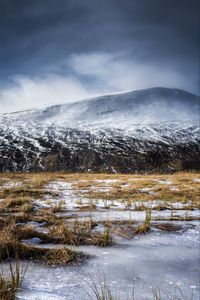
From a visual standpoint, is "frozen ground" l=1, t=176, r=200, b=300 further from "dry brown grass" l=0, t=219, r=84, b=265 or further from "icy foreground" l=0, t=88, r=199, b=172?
"icy foreground" l=0, t=88, r=199, b=172

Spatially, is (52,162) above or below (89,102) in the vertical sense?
below

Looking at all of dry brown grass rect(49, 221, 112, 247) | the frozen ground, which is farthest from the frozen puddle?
dry brown grass rect(49, 221, 112, 247)

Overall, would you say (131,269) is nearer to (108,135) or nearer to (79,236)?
(79,236)

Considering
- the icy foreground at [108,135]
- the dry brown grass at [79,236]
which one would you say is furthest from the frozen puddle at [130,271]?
the icy foreground at [108,135]

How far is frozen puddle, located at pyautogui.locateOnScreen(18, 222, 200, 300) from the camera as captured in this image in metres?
3.88

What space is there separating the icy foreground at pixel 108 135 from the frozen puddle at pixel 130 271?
2546 inches

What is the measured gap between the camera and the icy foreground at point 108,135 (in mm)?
78125

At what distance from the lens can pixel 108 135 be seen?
109000mm

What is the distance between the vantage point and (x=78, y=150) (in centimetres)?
8800

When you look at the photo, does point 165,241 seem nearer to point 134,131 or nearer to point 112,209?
point 112,209

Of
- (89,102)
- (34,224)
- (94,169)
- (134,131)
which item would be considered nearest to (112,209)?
(34,224)

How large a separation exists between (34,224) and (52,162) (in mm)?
67343

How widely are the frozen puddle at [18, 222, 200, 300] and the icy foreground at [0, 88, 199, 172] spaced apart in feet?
212

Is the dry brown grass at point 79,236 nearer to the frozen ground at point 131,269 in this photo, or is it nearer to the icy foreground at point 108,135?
the frozen ground at point 131,269
